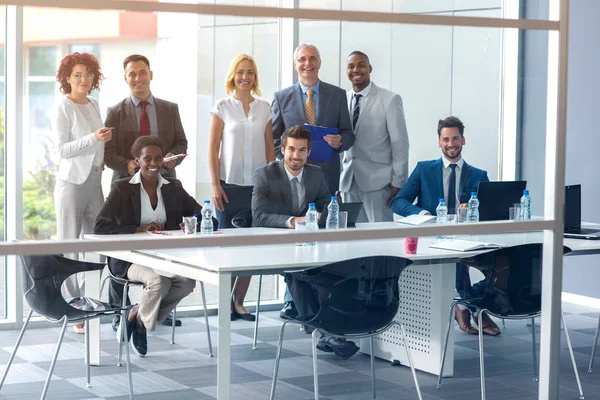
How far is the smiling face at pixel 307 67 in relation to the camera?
12.1 feet

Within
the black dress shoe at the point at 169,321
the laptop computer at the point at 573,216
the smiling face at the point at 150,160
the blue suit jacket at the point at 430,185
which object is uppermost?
the smiling face at the point at 150,160

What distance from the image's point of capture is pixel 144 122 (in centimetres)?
303

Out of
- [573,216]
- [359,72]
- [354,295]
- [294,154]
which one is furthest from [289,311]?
[573,216]

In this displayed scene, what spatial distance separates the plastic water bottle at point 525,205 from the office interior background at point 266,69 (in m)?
0.06

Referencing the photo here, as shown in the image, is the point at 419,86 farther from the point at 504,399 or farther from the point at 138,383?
the point at 138,383

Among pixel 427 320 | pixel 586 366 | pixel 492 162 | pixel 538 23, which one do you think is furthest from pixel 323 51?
pixel 586 366

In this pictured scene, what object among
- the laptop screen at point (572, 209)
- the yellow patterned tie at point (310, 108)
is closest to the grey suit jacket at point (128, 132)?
the yellow patterned tie at point (310, 108)

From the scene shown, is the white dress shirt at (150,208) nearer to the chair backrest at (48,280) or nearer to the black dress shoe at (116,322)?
the chair backrest at (48,280)

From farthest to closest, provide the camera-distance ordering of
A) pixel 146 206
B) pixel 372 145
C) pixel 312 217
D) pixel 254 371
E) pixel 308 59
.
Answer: pixel 254 371, pixel 372 145, pixel 308 59, pixel 312 217, pixel 146 206

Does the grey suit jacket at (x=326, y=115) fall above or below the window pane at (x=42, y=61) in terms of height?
below

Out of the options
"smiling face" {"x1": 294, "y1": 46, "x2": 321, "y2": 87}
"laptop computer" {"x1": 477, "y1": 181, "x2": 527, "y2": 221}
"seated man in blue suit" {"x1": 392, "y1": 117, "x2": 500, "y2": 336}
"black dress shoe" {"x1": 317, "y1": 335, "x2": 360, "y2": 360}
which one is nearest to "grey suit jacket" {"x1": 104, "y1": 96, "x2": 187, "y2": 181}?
"smiling face" {"x1": 294, "y1": 46, "x2": 321, "y2": 87}

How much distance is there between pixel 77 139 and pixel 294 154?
0.92 m

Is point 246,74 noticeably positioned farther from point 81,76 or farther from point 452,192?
point 452,192

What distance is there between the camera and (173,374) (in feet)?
15.4
